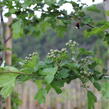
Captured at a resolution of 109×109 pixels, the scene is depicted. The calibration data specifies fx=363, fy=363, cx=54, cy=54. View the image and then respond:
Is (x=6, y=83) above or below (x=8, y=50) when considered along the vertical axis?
below

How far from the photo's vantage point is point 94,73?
1426 mm

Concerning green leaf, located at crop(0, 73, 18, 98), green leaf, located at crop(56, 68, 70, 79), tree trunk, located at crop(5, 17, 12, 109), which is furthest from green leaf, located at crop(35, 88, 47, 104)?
tree trunk, located at crop(5, 17, 12, 109)

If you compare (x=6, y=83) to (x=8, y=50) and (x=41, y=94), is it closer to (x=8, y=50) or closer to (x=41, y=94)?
(x=41, y=94)

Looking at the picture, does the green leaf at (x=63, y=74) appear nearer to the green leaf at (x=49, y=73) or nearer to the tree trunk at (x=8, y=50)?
the green leaf at (x=49, y=73)

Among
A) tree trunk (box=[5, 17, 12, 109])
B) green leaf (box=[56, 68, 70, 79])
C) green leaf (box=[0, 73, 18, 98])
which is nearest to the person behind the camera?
green leaf (box=[0, 73, 18, 98])

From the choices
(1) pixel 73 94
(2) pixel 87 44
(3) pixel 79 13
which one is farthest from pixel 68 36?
(3) pixel 79 13

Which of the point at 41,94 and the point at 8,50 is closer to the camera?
the point at 41,94

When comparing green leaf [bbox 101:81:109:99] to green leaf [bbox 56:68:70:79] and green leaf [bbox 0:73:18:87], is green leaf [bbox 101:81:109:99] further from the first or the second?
green leaf [bbox 0:73:18:87]

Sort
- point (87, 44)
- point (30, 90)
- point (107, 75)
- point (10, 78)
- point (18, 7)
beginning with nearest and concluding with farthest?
1. point (10, 78)
2. point (107, 75)
3. point (18, 7)
4. point (30, 90)
5. point (87, 44)

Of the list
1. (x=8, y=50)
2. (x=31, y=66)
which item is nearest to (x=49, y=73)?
(x=31, y=66)

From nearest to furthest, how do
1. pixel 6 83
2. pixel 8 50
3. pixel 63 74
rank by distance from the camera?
pixel 6 83
pixel 63 74
pixel 8 50

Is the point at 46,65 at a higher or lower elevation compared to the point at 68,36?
lower

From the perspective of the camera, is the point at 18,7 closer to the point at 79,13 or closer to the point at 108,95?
the point at 79,13

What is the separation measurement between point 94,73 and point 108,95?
18 centimetres
